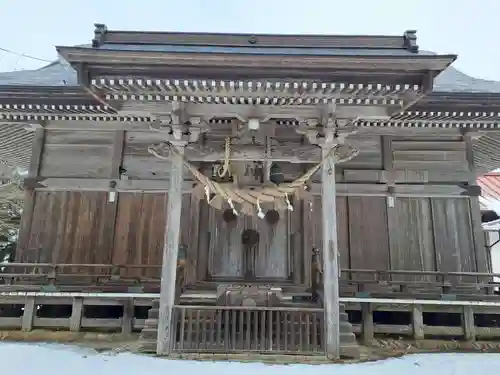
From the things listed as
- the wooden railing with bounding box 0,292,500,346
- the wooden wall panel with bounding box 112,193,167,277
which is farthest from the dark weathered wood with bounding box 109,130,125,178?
the wooden railing with bounding box 0,292,500,346

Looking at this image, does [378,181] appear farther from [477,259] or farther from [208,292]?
[208,292]

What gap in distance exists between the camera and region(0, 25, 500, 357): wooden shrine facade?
6.51m

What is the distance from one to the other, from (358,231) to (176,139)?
4.32 m

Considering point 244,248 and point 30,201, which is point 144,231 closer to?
point 244,248

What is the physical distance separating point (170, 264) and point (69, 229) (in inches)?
132

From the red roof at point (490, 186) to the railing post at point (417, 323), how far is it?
39.5 ft

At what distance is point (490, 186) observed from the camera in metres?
18.5

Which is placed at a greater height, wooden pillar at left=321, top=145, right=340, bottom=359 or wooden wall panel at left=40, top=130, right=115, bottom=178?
wooden wall panel at left=40, top=130, right=115, bottom=178

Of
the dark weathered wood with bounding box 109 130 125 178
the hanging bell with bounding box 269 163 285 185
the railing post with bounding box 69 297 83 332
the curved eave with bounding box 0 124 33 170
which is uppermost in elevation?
the curved eave with bounding box 0 124 33 170

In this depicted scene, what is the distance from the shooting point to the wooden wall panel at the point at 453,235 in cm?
800

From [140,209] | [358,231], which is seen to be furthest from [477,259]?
[140,209]

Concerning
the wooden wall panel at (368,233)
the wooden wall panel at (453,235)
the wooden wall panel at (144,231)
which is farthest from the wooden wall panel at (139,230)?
A: the wooden wall panel at (453,235)

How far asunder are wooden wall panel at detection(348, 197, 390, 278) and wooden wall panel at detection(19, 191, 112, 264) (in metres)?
5.12

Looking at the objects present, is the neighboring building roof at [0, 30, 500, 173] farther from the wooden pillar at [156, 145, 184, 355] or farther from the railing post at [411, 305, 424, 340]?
the railing post at [411, 305, 424, 340]
